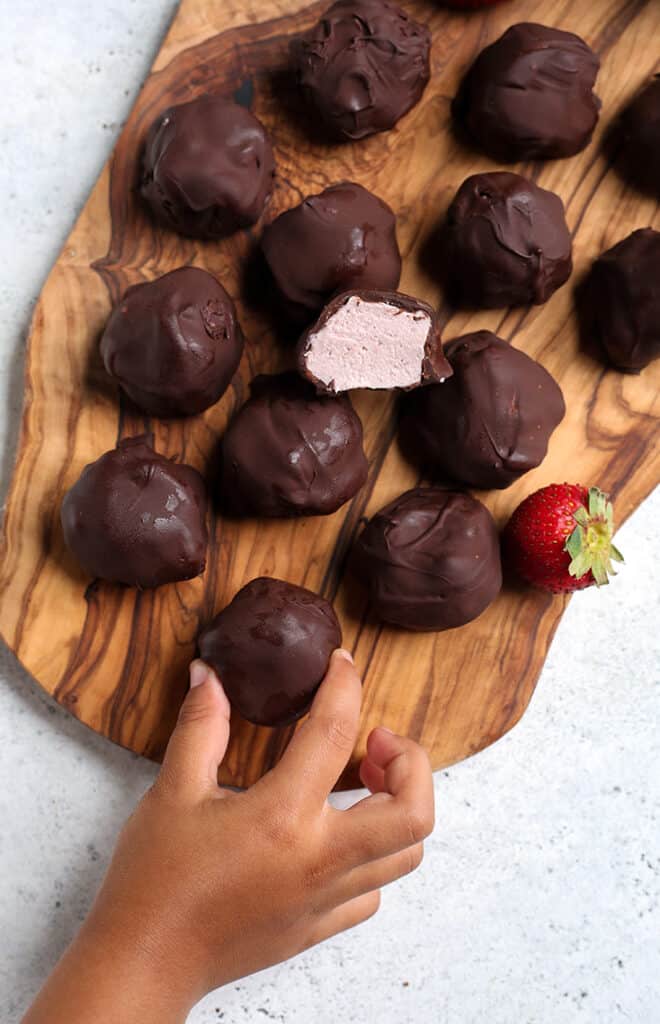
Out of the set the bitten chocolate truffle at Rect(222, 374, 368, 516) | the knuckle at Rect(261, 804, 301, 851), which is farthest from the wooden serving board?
the knuckle at Rect(261, 804, 301, 851)

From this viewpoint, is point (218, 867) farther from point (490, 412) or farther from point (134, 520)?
point (490, 412)

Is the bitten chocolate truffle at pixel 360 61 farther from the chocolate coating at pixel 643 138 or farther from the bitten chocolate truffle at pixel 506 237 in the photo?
the chocolate coating at pixel 643 138

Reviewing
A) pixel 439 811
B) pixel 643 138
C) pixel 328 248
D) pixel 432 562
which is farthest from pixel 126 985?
pixel 643 138

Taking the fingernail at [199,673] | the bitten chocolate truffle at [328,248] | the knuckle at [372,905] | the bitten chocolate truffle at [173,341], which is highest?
the bitten chocolate truffle at [328,248]

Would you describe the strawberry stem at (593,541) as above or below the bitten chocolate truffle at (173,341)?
below

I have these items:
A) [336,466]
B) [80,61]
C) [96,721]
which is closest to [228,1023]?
[96,721]

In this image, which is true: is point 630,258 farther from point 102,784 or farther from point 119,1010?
→ point 119,1010

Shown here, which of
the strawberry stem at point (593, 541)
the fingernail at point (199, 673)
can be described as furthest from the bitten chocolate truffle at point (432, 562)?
the fingernail at point (199, 673)

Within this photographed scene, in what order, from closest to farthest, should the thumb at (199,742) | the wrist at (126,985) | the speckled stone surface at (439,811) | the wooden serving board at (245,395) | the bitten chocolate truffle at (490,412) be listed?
the wrist at (126,985)
the thumb at (199,742)
the bitten chocolate truffle at (490,412)
the wooden serving board at (245,395)
the speckled stone surface at (439,811)
